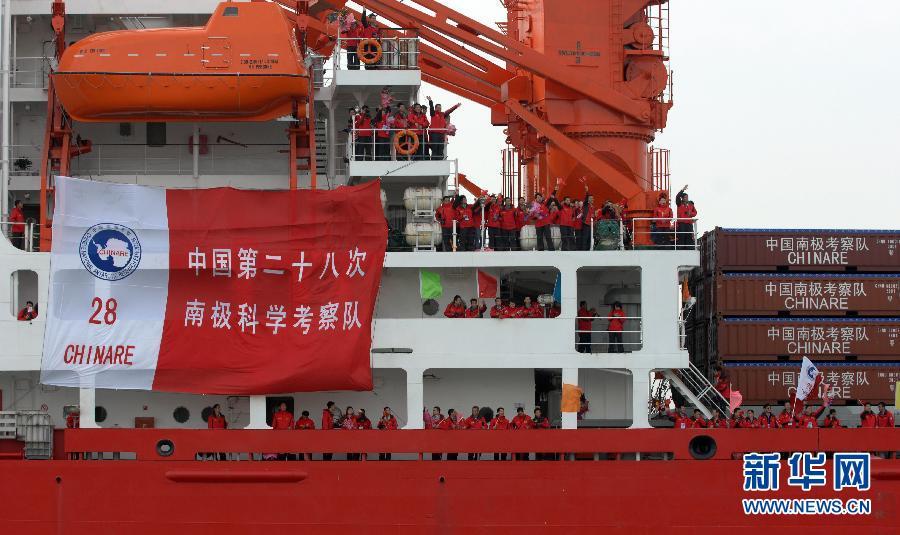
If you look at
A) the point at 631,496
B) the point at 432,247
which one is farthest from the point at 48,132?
the point at 631,496

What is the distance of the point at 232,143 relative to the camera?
931 inches

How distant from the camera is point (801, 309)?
80.7ft

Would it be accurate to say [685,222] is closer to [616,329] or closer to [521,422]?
[616,329]

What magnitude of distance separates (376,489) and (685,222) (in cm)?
624

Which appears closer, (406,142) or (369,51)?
(406,142)

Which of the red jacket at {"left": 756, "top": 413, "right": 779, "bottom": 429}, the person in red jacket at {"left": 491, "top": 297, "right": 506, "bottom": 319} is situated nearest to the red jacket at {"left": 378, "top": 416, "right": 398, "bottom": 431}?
the person in red jacket at {"left": 491, "top": 297, "right": 506, "bottom": 319}

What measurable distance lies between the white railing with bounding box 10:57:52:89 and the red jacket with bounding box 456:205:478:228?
713cm

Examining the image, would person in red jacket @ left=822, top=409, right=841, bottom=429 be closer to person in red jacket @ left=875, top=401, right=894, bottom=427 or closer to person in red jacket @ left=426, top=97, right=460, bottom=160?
person in red jacket @ left=875, top=401, right=894, bottom=427

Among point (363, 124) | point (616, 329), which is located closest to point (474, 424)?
point (616, 329)

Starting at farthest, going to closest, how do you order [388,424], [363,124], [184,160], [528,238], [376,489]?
[184,160]
[363,124]
[528,238]
[388,424]
[376,489]

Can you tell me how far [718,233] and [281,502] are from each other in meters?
8.87

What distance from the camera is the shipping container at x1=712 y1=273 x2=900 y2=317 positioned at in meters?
24.4

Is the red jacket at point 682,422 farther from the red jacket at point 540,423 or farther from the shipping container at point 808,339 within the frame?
the shipping container at point 808,339

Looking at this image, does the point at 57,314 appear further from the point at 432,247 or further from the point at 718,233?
the point at 718,233
